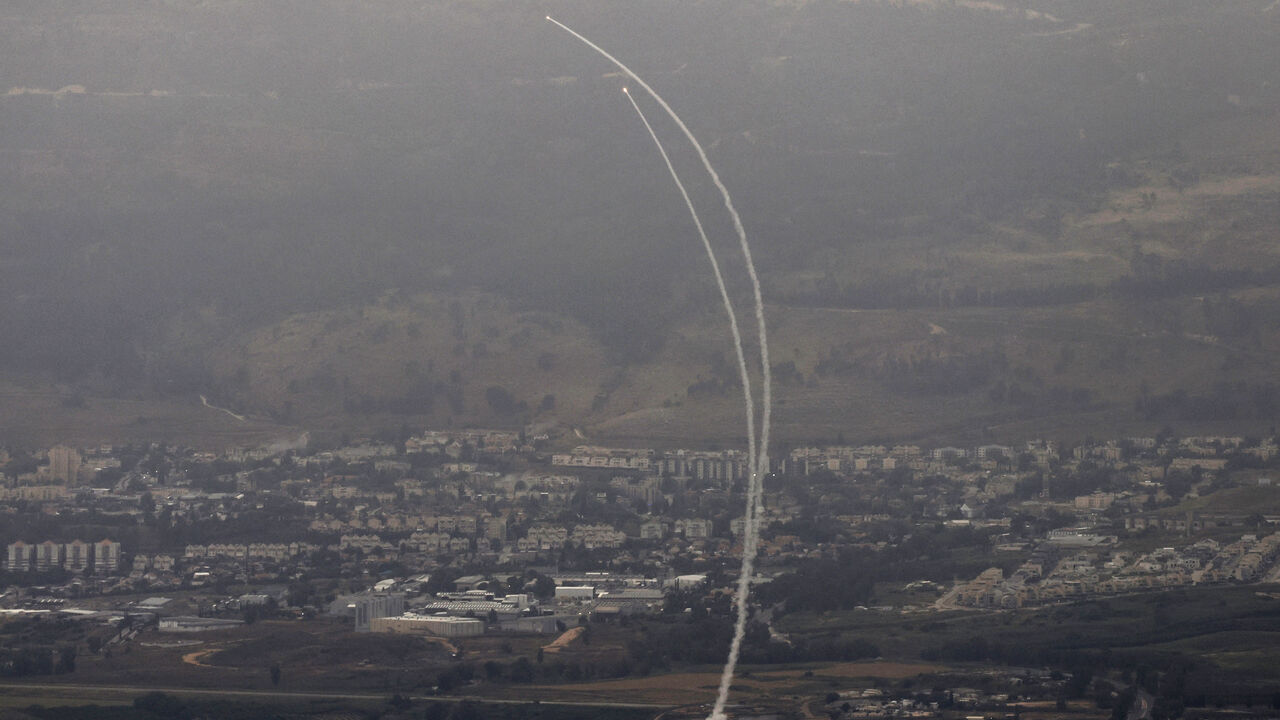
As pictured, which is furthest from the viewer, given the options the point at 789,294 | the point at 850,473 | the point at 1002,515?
the point at 789,294

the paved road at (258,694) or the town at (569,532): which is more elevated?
the town at (569,532)

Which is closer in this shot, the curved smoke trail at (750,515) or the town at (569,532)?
the curved smoke trail at (750,515)

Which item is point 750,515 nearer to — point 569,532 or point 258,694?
point 569,532

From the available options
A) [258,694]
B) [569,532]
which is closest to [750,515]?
[569,532]

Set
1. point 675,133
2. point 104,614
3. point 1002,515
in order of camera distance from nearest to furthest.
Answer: point 104,614 → point 1002,515 → point 675,133

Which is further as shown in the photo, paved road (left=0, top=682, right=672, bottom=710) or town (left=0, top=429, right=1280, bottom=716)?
town (left=0, top=429, right=1280, bottom=716)

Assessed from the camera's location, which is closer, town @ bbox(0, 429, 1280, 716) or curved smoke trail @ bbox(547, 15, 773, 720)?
curved smoke trail @ bbox(547, 15, 773, 720)

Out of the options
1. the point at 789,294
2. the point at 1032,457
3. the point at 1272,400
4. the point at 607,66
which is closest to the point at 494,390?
the point at 789,294

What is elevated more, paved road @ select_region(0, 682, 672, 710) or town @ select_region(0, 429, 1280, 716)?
town @ select_region(0, 429, 1280, 716)

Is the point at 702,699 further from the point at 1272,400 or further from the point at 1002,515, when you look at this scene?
the point at 1272,400

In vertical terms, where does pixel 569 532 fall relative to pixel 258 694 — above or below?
above

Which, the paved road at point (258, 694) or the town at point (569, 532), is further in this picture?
the town at point (569, 532)
